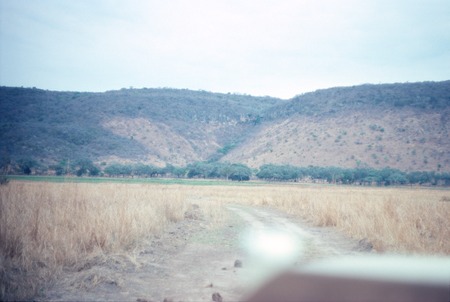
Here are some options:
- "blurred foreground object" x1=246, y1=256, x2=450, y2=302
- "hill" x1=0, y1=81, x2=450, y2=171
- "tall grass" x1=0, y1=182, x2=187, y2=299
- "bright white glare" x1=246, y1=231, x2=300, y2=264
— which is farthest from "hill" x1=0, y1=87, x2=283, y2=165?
"blurred foreground object" x1=246, y1=256, x2=450, y2=302

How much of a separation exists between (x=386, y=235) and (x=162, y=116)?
88.9 meters

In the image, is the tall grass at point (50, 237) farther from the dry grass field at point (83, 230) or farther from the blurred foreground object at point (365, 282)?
the blurred foreground object at point (365, 282)

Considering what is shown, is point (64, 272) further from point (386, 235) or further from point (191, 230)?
point (386, 235)

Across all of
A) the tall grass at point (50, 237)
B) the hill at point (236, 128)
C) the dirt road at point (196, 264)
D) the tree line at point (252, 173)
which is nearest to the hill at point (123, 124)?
the hill at point (236, 128)

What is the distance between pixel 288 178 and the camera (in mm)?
60312

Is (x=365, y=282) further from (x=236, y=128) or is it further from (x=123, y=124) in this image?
(x=236, y=128)

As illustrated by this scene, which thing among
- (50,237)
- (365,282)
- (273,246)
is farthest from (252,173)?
(365,282)

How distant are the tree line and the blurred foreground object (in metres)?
48.4

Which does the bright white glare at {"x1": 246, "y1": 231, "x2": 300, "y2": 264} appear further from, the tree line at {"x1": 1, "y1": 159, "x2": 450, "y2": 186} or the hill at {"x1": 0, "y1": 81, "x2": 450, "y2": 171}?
the hill at {"x1": 0, "y1": 81, "x2": 450, "y2": 171}

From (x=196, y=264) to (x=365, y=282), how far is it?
11.9ft

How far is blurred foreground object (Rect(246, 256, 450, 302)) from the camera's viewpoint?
17.0 feet

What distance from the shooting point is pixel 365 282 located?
19.2 ft

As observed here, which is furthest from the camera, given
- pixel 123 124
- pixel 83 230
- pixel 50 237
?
pixel 123 124

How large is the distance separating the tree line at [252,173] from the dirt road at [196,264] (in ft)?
145
